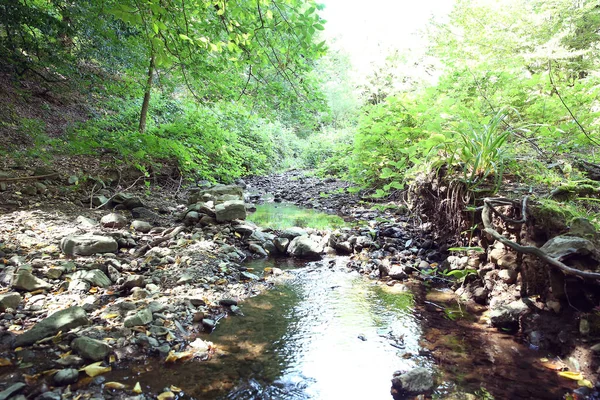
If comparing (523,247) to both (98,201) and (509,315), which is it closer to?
(509,315)

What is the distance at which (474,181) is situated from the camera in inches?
148

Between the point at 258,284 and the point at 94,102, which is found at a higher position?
the point at 94,102

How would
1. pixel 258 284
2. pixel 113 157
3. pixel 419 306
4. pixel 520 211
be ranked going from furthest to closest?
pixel 113 157 < pixel 258 284 < pixel 419 306 < pixel 520 211

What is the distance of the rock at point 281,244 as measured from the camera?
5082 millimetres

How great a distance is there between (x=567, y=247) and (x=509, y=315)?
74 centimetres

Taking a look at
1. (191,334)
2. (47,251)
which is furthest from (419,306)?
(47,251)

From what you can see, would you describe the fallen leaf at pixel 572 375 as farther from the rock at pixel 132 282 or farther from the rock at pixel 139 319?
the rock at pixel 132 282

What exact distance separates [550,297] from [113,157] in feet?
26.0

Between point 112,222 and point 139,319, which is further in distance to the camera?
point 112,222

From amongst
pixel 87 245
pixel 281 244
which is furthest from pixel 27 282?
pixel 281 244

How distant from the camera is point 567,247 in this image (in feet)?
7.94

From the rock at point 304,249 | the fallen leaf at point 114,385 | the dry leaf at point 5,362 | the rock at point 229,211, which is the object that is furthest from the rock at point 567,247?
the rock at point 229,211

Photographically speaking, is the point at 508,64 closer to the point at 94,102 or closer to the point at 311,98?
the point at 311,98

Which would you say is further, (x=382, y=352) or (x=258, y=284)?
(x=258, y=284)
